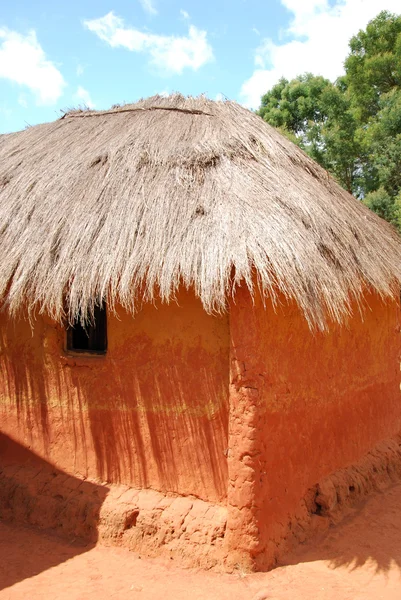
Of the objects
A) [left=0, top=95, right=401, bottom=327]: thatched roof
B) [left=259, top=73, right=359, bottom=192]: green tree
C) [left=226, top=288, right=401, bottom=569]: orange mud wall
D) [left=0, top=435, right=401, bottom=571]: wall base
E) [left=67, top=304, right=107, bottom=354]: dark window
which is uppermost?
[left=259, top=73, right=359, bottom=192]: green tree

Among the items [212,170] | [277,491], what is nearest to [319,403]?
[277,491]

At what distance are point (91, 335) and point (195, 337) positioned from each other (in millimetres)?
1381

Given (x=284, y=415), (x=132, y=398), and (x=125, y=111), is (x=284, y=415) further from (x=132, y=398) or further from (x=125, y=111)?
(x=125, y=111)

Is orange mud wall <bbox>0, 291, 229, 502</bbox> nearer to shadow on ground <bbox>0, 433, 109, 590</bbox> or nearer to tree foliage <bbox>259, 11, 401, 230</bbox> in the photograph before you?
shadow on ground <bbox>0, 433, 109, 590</bbox>

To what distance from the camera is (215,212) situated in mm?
4492

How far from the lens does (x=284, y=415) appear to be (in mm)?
4559

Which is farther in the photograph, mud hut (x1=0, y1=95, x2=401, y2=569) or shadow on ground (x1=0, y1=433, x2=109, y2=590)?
shadow on ground (x1=0, y1=433, x2=109, y2=590)

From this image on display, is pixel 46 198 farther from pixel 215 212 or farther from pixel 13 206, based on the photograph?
pixel 215 212

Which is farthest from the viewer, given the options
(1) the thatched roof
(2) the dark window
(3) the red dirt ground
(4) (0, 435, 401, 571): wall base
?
(2) the dark window

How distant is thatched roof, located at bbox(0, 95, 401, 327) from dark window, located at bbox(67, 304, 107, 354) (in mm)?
413

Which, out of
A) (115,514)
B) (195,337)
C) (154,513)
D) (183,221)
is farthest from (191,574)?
(183,221)

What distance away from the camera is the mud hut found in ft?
13.8

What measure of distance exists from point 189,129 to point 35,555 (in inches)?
172

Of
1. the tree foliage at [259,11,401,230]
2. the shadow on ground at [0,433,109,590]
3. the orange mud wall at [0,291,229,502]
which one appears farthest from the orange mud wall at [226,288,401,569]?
the tree foliage at [259,11,401,230]
